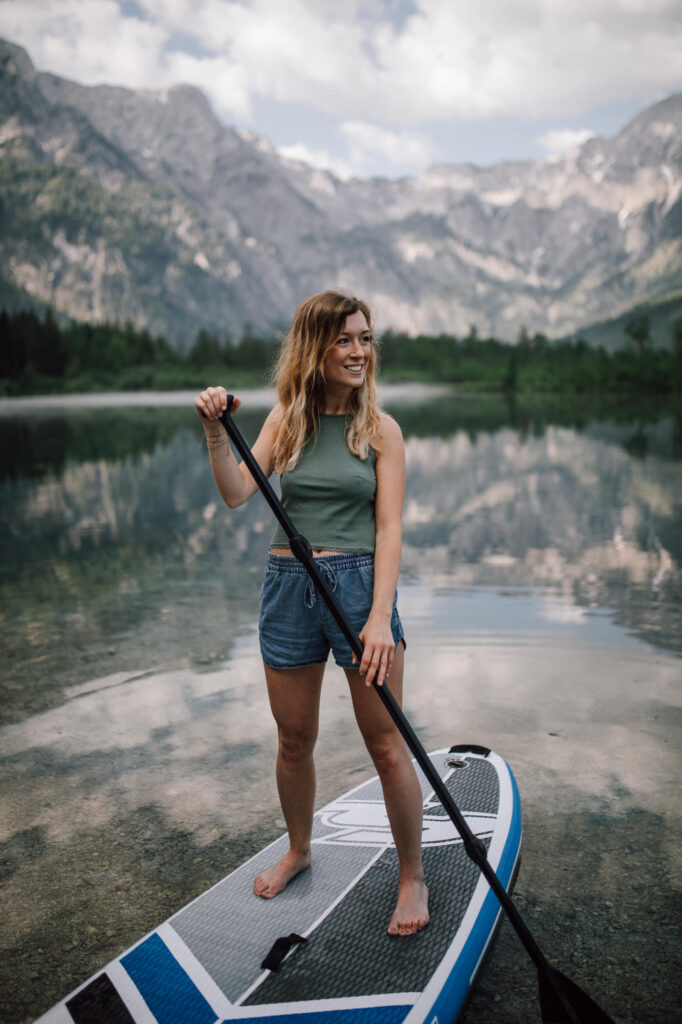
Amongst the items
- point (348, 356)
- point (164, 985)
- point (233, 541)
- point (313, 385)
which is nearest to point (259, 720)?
point (164, 985)

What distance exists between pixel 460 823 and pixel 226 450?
5.69 feet

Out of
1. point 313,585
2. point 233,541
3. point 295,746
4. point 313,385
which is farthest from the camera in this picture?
point 233,541

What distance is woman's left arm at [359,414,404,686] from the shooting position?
3076 mm

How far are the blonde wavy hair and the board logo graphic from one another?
6.12ft

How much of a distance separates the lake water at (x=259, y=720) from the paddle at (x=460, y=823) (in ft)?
1.04

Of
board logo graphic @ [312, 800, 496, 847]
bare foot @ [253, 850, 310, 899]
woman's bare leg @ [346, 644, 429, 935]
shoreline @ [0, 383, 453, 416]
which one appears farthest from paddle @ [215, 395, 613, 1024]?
shoreline @ [0, 383, 453, 416]

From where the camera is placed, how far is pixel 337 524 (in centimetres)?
327

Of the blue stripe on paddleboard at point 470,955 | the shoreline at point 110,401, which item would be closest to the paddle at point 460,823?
the blue stripe on paddleboard at point 470,955

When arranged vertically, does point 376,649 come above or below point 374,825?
above

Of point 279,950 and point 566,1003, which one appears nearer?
point 566,1003

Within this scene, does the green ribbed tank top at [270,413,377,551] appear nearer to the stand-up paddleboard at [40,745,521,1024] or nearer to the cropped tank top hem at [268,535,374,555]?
the cropped tank top hem at [268,535,374,555]

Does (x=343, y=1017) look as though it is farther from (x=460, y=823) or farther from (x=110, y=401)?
(x=110, y=401)

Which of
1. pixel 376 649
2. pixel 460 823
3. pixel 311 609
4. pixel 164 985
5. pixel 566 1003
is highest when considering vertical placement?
pixel 311 609

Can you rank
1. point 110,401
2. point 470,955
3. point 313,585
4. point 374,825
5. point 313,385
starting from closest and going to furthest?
1. point 470,955
2. point 313,585
3. point 313,385
4. point 374,825
5. point 110,401
